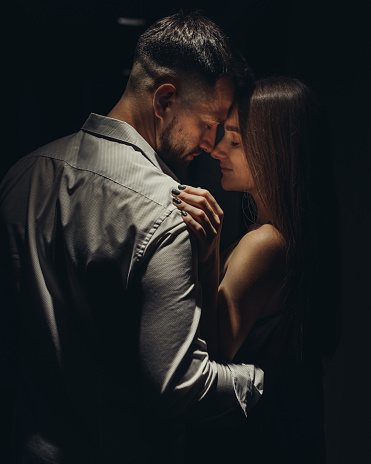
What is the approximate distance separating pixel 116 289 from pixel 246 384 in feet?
1.47

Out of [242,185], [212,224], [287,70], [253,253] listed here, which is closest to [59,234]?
[212,224]

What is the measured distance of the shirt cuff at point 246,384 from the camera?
107 cm

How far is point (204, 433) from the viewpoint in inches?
52.4

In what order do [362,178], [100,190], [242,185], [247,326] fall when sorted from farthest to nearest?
[362,178] → [242,185] → [247,326] → [100,190]

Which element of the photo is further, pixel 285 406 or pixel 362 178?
pixel 362 178

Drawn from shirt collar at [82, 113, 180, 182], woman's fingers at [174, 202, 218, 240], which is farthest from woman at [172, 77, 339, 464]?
shirt collar at [82, 113, 180, 182]

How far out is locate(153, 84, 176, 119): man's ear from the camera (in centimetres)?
113

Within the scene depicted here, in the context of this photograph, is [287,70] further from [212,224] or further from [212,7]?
[212,224]

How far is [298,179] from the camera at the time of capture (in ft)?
4.49

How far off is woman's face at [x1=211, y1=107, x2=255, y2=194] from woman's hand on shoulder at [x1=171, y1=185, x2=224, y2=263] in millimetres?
448

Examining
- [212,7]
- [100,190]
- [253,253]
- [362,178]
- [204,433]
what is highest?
[212,7]

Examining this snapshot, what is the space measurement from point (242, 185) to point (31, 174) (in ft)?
2.49

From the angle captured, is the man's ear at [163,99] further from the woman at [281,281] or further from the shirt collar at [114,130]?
the woman at [281,281]

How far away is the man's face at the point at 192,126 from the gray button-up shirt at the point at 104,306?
16cm
